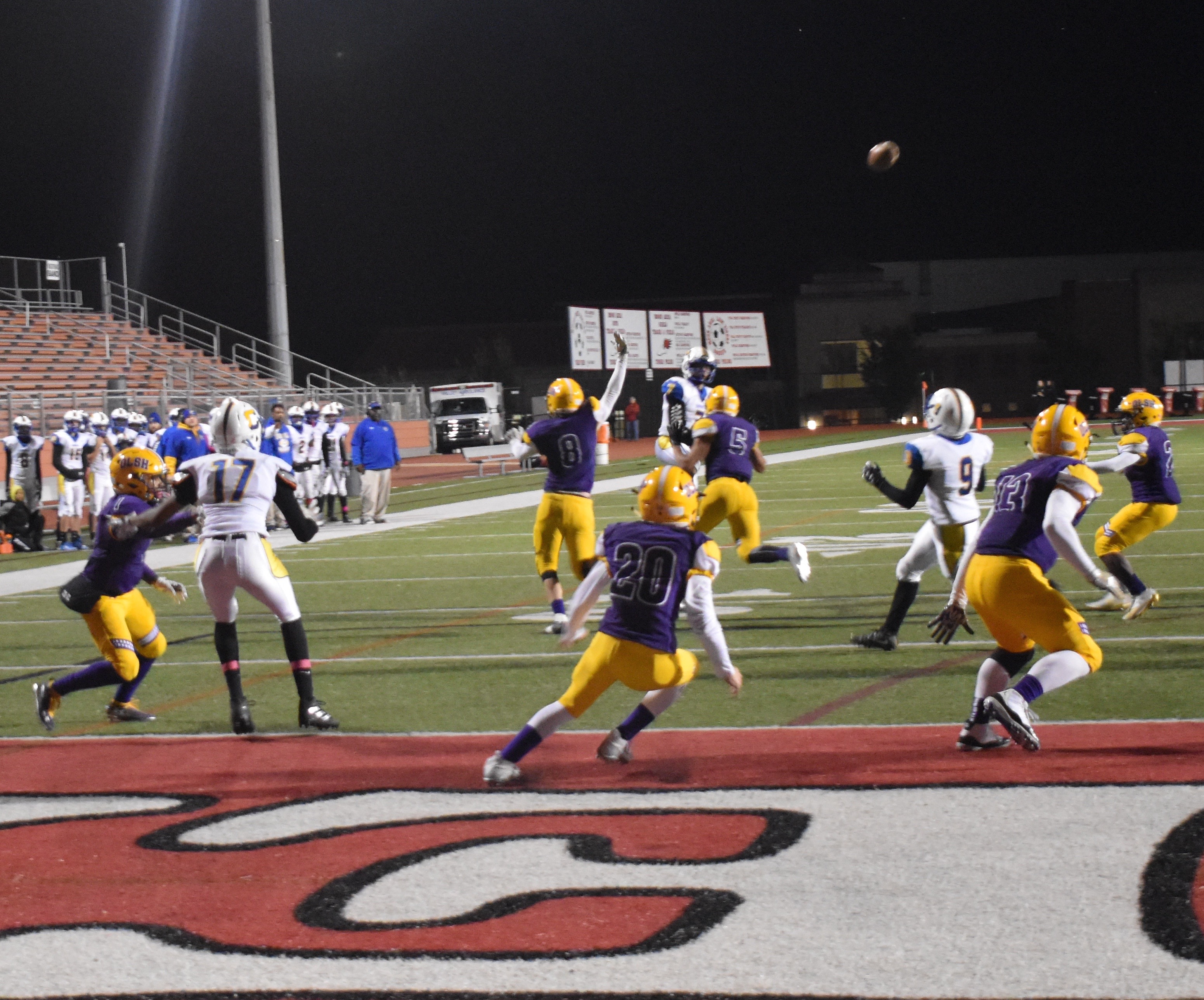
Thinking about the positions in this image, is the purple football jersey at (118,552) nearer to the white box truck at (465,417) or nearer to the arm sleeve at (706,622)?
the arm sleeve at (706,622)

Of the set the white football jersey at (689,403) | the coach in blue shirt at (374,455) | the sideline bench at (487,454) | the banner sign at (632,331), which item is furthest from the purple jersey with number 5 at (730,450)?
the banner sign at (632,331)

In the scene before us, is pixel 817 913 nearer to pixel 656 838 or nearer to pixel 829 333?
pixel 656 838

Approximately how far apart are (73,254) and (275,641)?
36400mm

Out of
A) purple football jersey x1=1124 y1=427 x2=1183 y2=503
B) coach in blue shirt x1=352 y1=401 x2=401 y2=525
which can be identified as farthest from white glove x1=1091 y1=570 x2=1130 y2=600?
coach in blue shirt x1=352 y1=401 x2=401 y2=525

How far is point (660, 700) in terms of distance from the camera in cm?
613

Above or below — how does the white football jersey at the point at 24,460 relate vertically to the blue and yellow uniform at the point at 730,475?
above

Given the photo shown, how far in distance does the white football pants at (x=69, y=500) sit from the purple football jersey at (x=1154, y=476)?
553 inches

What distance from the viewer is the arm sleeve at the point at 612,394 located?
34.8 ft

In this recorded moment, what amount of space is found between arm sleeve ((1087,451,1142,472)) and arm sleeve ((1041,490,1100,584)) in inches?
21.8

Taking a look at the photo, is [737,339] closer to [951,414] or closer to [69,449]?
[69,449]

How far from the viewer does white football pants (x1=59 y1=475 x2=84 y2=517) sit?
19141 millimetres

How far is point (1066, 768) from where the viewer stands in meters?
5.82

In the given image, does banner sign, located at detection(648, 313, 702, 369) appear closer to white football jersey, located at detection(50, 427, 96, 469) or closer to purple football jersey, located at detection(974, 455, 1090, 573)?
white football jersey, located at detection(50, 427, 96, 469)

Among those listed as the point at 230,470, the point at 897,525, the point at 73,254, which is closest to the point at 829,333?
the point at 73,254
